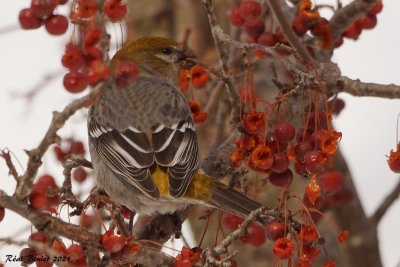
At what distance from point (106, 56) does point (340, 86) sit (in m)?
1.15

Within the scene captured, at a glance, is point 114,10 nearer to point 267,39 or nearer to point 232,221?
point 267,39

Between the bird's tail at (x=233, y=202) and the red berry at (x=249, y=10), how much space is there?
963mm

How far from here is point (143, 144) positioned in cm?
441

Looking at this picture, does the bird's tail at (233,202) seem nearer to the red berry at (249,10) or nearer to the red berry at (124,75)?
the red berry at (249,10)

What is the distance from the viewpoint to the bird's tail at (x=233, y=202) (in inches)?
158

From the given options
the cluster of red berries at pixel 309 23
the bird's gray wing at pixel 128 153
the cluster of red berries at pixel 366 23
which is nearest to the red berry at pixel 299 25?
the cluster of red berries at pixel 309 23

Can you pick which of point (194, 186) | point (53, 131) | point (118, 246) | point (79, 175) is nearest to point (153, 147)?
point (194, 186)

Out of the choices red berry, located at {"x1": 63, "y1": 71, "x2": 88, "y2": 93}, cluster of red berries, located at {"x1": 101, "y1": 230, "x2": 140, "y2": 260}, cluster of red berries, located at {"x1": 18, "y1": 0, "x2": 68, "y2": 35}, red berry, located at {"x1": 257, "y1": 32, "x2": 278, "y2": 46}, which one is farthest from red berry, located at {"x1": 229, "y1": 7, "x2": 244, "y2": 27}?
cluster of red berries, located at {"x1": 101, "y1": 230, "x2": 140, "y2": 260}

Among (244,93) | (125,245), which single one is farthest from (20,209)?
(244,93)

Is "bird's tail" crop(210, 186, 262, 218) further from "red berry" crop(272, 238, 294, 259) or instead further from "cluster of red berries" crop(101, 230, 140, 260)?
"cluster of red berries" crop(101, 230, 140, 260)

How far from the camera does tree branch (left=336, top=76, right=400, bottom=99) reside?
379 centimetres

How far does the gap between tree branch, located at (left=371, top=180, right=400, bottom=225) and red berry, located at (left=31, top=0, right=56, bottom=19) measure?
250cm

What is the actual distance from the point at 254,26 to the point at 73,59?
4.90ft

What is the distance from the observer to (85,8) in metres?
3.33
